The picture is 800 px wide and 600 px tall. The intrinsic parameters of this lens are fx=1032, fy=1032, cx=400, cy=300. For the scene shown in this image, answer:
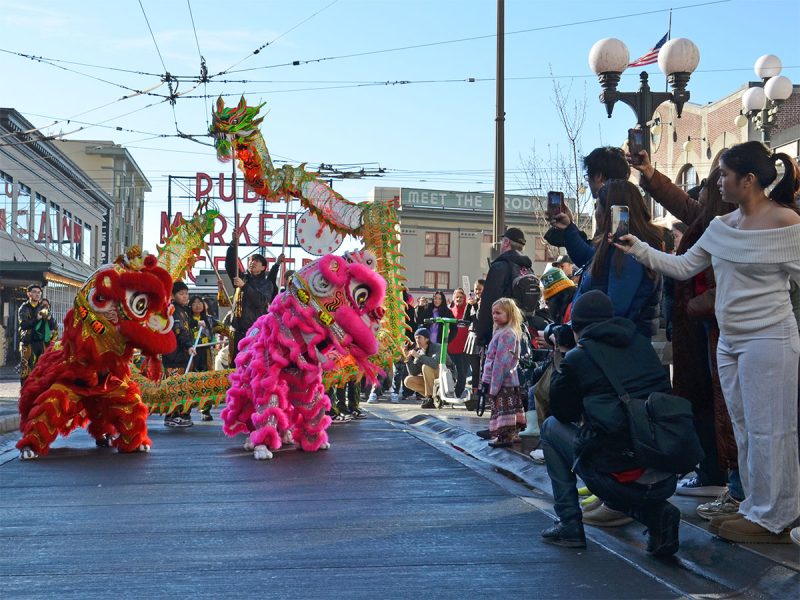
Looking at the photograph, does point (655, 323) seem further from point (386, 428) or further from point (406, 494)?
point (386, 428)

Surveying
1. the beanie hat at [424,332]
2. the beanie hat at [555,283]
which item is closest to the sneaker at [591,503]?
the beanie hat at [555,283]

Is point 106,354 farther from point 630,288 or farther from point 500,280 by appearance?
point 630,288

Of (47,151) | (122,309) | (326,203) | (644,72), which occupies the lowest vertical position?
(122,309)

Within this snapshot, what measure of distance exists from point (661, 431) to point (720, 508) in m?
Result: 1.14

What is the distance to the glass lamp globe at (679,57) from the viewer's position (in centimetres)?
1211

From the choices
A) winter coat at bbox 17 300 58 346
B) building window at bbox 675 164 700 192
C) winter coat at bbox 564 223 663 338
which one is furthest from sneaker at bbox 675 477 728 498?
building window at bbox 675 164 700 192

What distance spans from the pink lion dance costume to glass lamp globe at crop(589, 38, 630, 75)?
14.4 ft

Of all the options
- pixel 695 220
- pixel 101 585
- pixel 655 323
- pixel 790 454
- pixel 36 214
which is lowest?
pixel 101 585

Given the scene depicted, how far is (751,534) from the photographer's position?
4898 mm

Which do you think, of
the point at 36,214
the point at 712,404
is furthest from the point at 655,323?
the point at 36,214

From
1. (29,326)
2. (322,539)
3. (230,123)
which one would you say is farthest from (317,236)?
(322,539)

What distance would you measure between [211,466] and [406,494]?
7.07ft

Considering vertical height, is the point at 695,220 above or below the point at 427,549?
above

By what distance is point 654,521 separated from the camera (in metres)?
4.79
